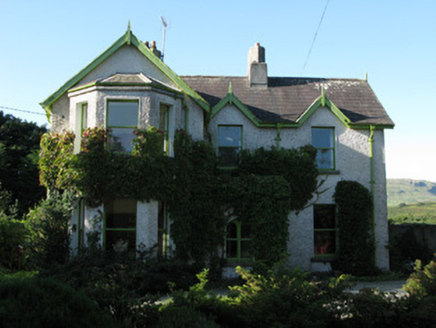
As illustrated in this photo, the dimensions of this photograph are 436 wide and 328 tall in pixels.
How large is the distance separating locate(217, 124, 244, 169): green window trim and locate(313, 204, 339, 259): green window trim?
370 centimetres

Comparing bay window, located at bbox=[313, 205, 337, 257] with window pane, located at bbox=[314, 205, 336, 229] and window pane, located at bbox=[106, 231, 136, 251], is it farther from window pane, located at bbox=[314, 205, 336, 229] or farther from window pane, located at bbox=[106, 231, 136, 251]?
window pane, located at bbox=[106, 231, 136, 251]

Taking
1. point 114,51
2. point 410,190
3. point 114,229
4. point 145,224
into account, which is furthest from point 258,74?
point 410,190

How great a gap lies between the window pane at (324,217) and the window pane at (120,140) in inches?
309

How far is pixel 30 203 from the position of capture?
24641mm

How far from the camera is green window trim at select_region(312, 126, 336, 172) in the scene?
57.7ft

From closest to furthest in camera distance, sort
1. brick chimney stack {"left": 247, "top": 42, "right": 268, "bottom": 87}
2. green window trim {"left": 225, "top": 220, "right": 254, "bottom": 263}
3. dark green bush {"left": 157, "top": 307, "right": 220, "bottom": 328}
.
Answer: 1. dark green bush {"left": 157, "top": 307, "right": 220, "bottom": 328}
2. green window trim {"left": 225, "top": 220, "right": 254, "bottom": 263}
3. brick chimney stack {"left": 247, "top": 42, "right": 268, "bottom": 87}

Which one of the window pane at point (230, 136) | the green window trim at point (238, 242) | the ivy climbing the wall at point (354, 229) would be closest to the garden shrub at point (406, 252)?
the ivy climbing the wall at point (354, 229)

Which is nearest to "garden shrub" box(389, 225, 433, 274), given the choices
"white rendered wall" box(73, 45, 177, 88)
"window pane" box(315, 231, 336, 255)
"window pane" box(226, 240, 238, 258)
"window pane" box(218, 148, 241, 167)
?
"window pane" box(315, 231, 336, 255)

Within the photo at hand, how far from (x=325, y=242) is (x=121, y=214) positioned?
26.7 ft

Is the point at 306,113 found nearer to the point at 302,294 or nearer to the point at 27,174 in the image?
the point at 302,294

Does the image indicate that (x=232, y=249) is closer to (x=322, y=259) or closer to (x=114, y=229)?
(x=322, y=259)

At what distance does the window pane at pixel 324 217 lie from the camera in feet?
56.6

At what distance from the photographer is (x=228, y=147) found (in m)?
17.4

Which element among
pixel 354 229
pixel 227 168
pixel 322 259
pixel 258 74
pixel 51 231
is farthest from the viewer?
pixel 258 74
